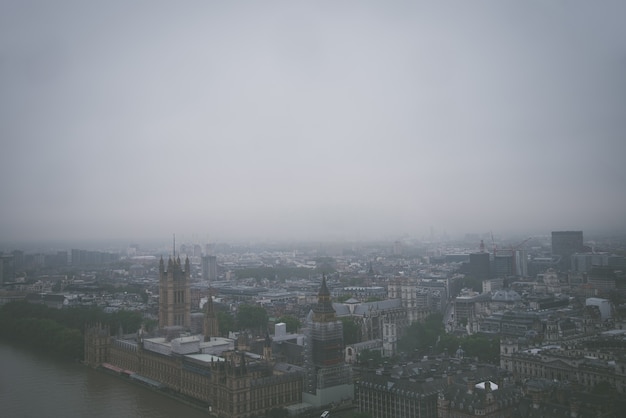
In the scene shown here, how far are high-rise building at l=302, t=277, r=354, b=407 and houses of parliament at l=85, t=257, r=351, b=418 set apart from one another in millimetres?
45

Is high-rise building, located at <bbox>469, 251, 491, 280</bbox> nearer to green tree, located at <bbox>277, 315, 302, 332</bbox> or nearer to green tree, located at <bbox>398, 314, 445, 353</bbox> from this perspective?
green tree, located at <bbox>398, 314, 445, 353</bbox>

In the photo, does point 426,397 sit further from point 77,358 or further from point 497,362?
point 77,358

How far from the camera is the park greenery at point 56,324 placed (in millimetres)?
26406

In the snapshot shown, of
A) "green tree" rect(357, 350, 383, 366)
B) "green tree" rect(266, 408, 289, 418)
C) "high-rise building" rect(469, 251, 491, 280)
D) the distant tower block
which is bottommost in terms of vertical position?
"green tree" rect(266, 408, 289, 418)

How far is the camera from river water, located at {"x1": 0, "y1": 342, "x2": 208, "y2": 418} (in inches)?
688

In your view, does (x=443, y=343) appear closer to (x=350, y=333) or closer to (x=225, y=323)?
(x=350, y=333)

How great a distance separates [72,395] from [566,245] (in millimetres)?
22749

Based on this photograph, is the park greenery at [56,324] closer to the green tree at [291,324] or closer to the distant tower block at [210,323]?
the distant tower block at [210,323]

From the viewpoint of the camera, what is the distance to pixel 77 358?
84.2 ft

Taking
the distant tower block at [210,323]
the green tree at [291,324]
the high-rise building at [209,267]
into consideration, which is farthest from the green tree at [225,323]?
the high-rise building at [209,267]

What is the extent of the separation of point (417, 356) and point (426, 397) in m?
7.54

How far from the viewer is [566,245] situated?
94.1ft

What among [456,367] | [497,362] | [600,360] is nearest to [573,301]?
[497,362]


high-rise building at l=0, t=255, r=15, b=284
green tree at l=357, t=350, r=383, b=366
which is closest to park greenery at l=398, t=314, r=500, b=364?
green tree at l=357, t=350, r=383, b=366
